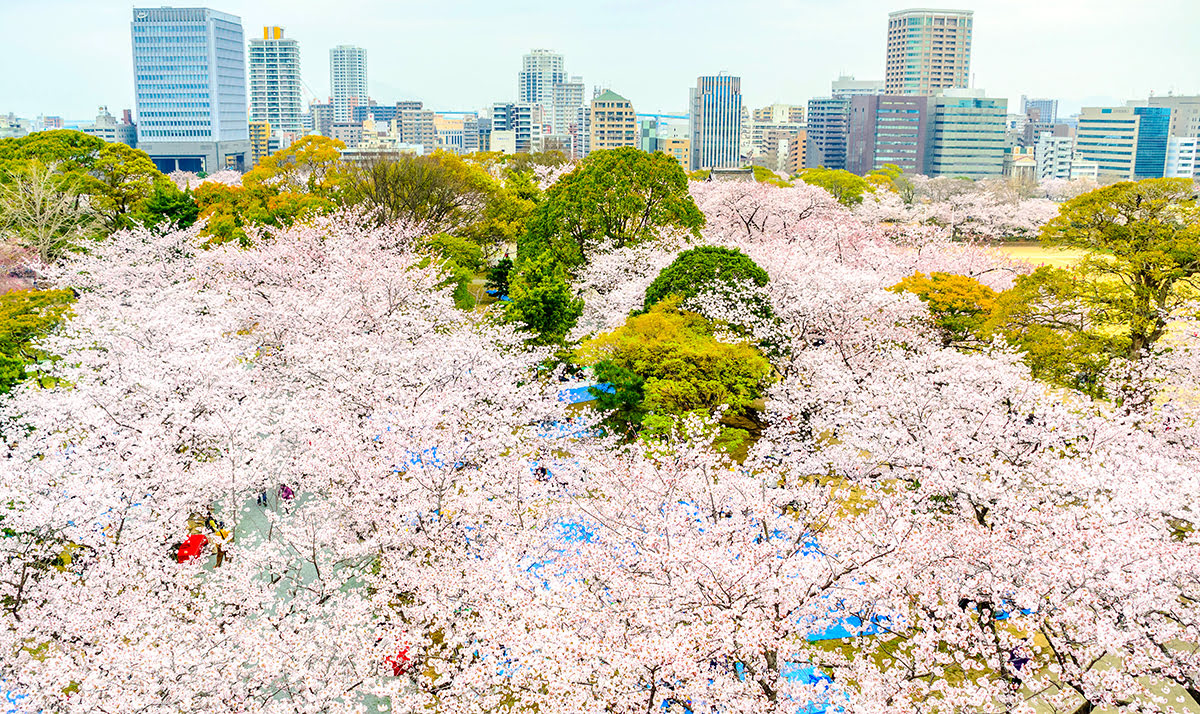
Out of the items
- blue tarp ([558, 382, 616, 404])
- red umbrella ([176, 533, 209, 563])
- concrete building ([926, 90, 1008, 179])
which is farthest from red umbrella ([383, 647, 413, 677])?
concrete building ([926, 90, 1008, 179])

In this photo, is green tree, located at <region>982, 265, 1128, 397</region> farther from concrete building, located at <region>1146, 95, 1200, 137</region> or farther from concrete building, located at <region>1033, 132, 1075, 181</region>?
concrete building, located at <region>1146, 95, 1200, 137</region>

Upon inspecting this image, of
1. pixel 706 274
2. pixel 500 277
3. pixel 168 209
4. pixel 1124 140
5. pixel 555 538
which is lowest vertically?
pixel 555 538

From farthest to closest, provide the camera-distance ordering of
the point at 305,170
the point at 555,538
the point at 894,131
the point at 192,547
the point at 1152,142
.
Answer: the point at 894,131 → the point at 1152,142 → the point at 305,170 → the point at 192,547 → the point at 555,538

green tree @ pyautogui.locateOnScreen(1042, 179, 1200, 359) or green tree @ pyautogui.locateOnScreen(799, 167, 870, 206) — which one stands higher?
green tree @ pyautogui.locateOnScreen(799, 167, 870, 206)

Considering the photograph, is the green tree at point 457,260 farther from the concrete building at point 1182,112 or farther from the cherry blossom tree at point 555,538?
the concrete building at point 1182,112

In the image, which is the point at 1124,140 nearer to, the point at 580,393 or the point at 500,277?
the point at 500,277

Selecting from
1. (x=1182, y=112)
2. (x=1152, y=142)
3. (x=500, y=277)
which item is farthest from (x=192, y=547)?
(x=1182, y=112)
